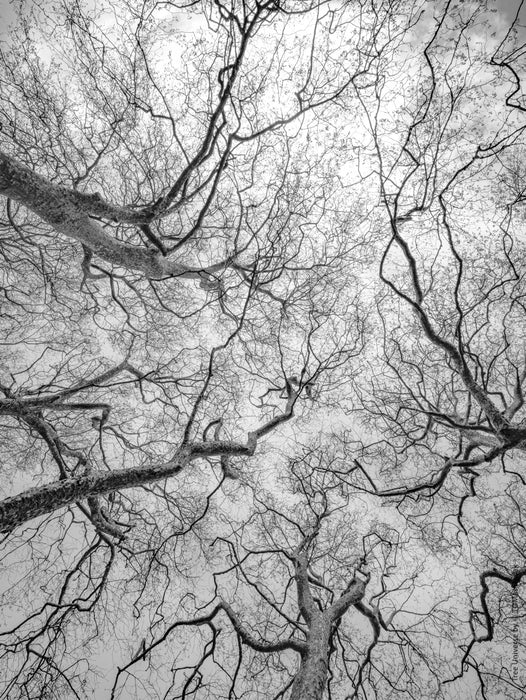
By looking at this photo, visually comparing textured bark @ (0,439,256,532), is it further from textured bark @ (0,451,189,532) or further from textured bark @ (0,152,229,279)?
textured bark @ (0,152,229,279)

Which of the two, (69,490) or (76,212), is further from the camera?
(76,212)

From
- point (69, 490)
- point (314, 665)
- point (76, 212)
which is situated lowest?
point (314, 665)

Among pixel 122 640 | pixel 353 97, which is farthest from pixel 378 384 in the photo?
pixel 122 640

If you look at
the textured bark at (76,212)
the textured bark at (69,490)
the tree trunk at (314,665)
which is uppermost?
the textured bark at (76,212)

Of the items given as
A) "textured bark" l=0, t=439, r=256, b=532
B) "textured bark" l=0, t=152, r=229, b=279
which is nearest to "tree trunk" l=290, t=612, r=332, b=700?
"textured bark" l=0, t=439, r=256, b=532

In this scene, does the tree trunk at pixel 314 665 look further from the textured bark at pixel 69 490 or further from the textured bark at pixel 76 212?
the textured bark at pixel 76 212

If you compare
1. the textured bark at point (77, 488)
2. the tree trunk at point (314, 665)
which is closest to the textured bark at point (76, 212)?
the textured bark at point (77, 488)

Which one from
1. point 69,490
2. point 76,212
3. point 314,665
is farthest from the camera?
point 314,665

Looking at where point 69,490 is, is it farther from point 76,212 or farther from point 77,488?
point 76,212

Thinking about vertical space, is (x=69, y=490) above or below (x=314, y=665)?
above

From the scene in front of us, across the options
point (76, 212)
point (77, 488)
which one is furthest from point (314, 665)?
point (76, 212)

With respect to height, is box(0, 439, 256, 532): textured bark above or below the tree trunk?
above

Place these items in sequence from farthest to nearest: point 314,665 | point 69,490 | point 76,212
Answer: point 314,665 < point 76,212 < point 69,490

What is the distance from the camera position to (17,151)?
6.06m
